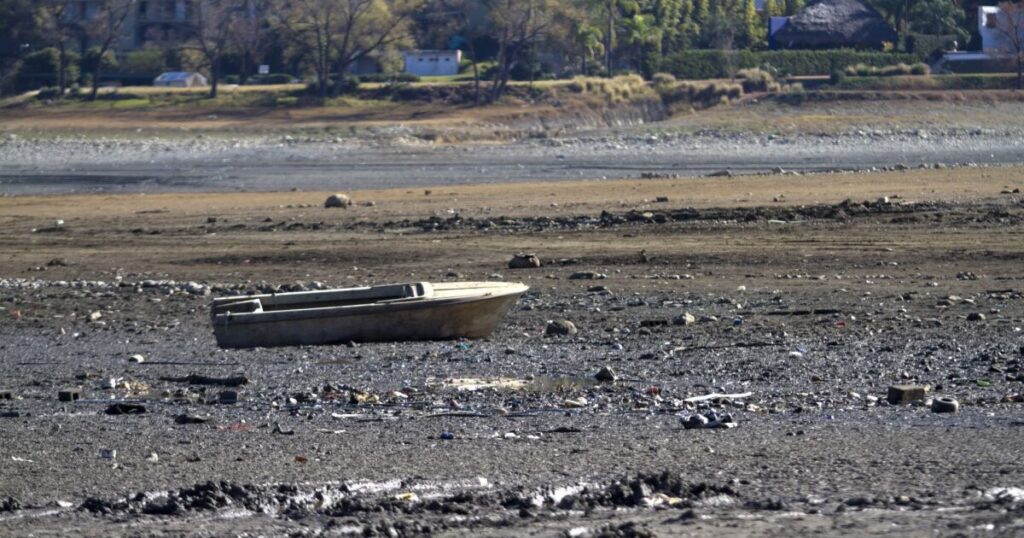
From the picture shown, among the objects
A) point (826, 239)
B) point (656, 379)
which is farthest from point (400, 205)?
point (656, 379)

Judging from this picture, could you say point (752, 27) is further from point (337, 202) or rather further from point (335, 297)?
point (335, 297)

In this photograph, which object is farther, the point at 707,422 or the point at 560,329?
the point at 560,329

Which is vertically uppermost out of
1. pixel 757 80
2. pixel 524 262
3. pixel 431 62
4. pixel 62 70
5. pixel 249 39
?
pixel 249 39

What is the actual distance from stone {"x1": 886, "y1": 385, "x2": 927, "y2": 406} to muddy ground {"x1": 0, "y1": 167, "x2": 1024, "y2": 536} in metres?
0.12

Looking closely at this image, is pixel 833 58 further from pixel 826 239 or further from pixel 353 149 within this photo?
pixel 826 239

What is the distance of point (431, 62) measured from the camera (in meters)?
66.0

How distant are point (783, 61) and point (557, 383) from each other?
174 ft

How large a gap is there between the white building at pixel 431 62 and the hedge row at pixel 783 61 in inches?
410

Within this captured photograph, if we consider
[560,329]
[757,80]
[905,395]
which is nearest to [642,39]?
[757,80]

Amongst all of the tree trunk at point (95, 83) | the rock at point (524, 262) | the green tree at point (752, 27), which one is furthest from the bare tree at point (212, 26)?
the rock at point (524, 262)

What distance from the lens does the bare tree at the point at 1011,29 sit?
184 ft

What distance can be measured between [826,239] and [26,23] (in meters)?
58.5

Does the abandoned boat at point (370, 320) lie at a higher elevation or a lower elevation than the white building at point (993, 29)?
lower

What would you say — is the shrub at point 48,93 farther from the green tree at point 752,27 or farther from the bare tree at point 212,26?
the green tree at point 752,27
